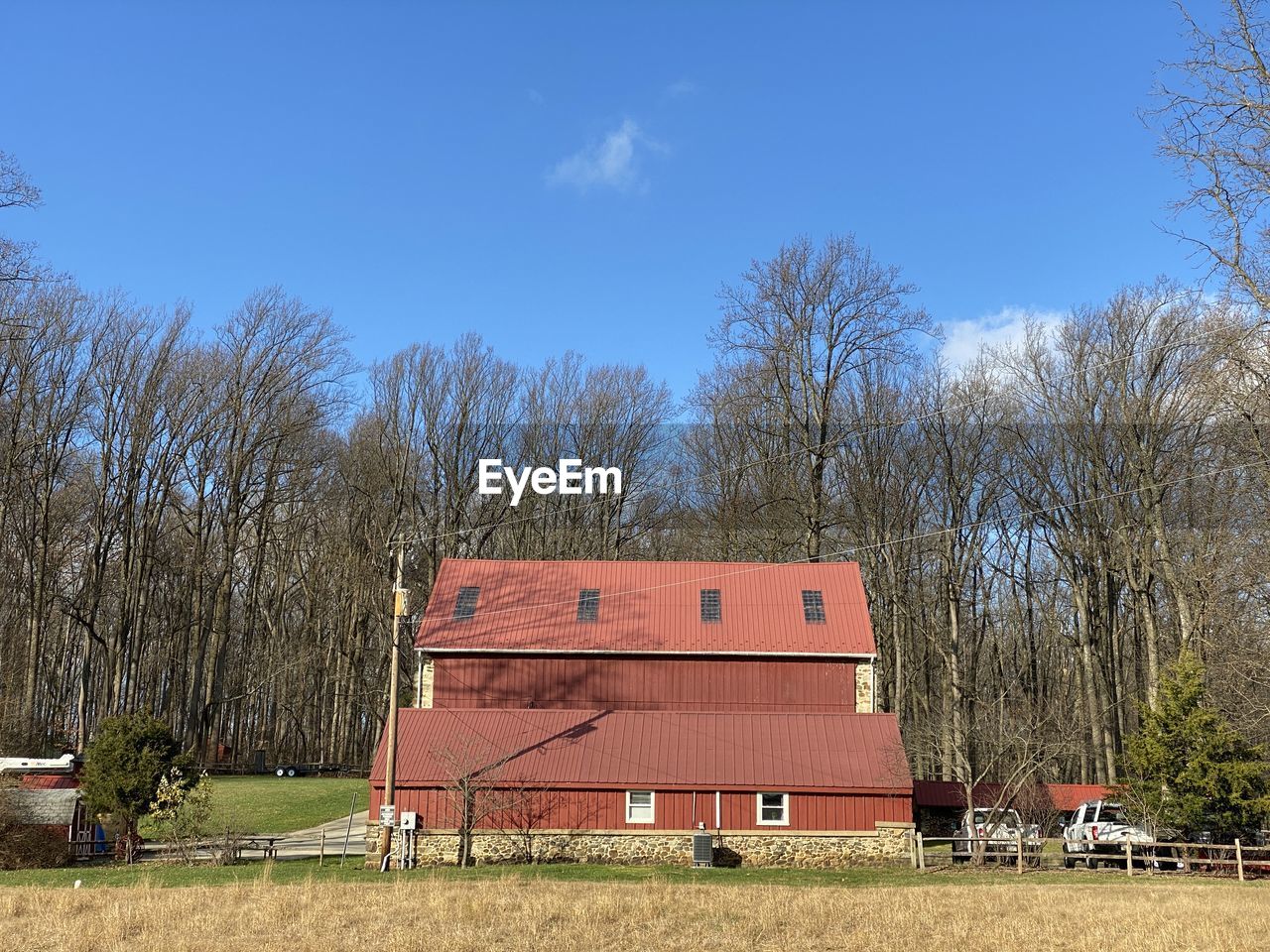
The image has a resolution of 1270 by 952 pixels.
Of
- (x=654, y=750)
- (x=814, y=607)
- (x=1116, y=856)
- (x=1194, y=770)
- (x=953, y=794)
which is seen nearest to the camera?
(x=1116, y=856)

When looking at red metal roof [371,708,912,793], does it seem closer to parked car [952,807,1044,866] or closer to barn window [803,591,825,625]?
parked car [952,807,1044,866]

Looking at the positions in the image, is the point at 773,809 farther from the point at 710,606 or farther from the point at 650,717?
the point at 710,606

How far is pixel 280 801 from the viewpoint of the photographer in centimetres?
4028

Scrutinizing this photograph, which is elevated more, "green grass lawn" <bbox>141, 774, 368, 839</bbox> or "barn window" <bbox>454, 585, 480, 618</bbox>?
"barn window" <bbox>454, 585, 480, 618</bbox>

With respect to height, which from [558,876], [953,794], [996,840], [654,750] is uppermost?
[654,750]

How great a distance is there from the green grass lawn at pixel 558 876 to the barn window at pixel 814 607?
9.63 metres

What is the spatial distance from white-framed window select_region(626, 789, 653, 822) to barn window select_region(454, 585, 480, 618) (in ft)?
31.4

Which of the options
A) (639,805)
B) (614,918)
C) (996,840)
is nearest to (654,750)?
(639,805)

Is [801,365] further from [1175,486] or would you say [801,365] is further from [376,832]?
[376,832]

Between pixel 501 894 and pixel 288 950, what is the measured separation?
197 inches

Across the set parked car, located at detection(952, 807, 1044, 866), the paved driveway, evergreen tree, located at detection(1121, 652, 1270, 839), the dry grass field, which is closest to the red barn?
parked car, located at detection(952, 807, 1044, 866)

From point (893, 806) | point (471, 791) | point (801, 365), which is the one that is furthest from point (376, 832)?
point (801, 365)

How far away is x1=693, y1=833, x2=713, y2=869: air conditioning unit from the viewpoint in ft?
85.5

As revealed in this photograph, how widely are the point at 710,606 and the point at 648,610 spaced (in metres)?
2.04
